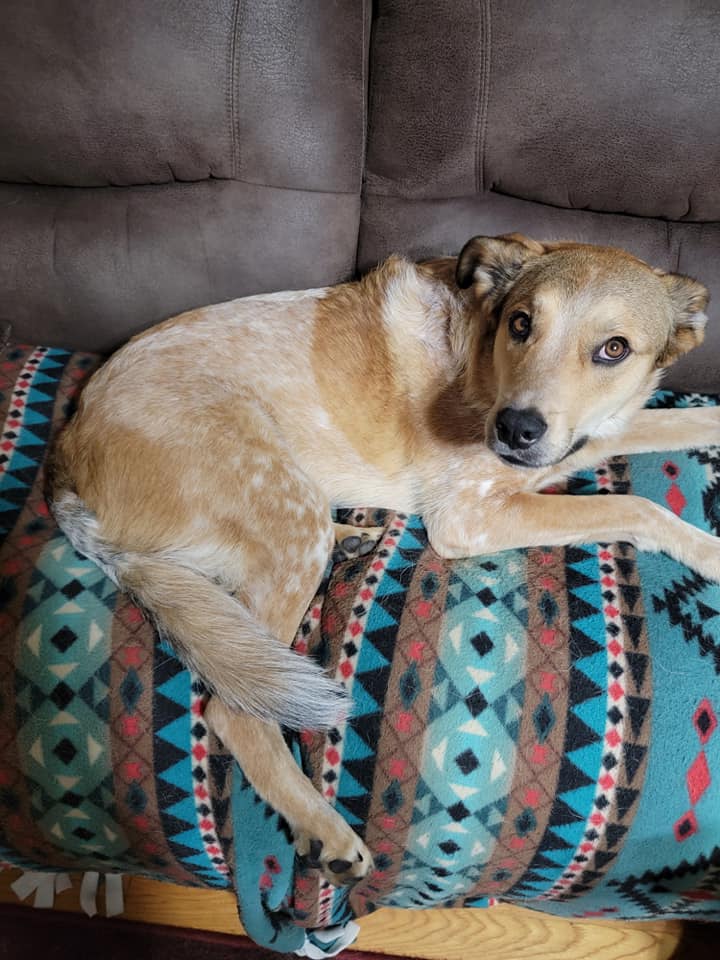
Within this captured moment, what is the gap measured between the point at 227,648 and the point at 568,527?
992mm

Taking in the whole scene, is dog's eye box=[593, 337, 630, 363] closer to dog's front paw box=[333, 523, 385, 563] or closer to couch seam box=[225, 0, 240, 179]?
dog's front paw box=[333, 523, 385, 563]

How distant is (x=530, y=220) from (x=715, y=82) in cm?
59

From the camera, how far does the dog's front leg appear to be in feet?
6.05

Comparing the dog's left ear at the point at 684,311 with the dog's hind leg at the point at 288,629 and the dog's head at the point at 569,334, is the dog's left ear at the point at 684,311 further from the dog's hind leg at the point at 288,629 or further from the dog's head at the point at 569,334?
the dog's hind leg at the point at 288,629

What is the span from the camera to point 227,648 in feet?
5.23

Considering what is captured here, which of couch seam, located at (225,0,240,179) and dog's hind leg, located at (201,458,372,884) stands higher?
couch seam, located at (225,0,240,179)

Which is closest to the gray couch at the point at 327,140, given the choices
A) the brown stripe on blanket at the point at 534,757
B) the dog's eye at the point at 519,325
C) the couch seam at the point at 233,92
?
the couch seam at the point at 233,92

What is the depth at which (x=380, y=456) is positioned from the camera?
2.13 meters

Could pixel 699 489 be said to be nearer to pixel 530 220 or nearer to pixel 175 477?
pixel 530 220

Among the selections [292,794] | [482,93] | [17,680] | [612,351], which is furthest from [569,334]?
[17,680]

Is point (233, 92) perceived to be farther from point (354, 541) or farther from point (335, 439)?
point (354, 541)

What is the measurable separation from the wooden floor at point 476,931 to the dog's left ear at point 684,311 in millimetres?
1637

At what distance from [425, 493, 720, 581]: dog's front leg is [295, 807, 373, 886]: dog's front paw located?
0.78 metres

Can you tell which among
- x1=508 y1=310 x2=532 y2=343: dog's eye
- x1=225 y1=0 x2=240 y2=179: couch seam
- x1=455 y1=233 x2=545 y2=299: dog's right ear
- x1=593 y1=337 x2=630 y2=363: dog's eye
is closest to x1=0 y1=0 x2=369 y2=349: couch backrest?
x1=225 y1=0 x2=240 y2=179: couch seam
